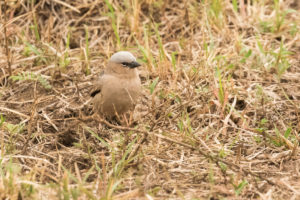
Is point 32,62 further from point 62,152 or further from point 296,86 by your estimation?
point 296,86

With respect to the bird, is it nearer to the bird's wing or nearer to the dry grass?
the bird's wing

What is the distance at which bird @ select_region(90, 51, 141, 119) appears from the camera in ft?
17.0

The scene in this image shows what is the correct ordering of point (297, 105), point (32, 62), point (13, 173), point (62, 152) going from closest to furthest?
point (13, 173) < point (62, 152) < point (297, 105) < point (32, 62)

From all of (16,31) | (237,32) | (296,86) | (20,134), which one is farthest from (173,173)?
(16,31)

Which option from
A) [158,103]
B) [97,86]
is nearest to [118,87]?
[97,86]

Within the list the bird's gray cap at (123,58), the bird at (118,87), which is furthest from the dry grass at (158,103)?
the bird's gray cap at (123,58)

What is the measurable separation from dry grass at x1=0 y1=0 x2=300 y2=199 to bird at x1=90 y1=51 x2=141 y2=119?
0.74 feet

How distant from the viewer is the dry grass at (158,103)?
3.97m

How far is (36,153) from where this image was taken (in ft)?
15.2

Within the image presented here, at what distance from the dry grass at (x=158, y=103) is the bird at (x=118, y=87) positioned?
0.23 meters

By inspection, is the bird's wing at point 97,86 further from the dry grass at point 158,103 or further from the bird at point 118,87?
the dry grass at point 158,103

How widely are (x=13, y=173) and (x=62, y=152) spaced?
94cm

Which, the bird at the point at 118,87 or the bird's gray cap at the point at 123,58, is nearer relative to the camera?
the bird at the point at 118,87

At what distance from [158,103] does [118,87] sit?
0.50 meters
